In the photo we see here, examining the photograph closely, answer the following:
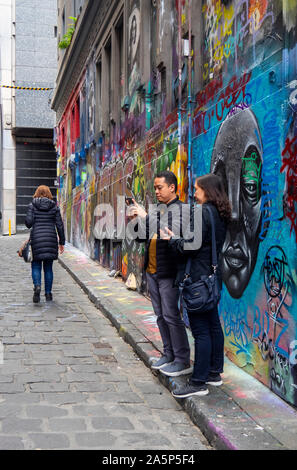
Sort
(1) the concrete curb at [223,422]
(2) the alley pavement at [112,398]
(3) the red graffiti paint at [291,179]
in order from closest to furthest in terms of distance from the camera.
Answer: (1) the concrete curb at [223,422]
(2) the alley pavement at [112,398]
(3) the red graffiti paint at [291,179]

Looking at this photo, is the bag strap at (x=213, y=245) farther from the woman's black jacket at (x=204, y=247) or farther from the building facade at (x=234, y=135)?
the building facade at (x=234, y=135)

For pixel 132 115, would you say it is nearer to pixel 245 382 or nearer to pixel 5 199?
pixel 245 382

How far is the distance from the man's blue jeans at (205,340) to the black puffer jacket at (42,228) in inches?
189

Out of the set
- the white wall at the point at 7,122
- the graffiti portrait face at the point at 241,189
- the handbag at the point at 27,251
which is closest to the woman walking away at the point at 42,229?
the handbag at the point at 27,251

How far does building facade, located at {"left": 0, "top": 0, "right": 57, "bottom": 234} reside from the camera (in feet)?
100

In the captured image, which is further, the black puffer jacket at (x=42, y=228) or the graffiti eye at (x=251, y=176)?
the black puffer jacket at (x=42, y=228)

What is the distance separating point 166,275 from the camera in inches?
183

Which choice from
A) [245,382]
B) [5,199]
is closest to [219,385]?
[245,382]

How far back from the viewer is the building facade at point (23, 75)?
3056 centimetres

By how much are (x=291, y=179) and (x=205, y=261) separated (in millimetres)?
861

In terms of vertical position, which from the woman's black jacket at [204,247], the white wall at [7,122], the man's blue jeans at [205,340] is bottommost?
the man's blue jeans at [205,340]

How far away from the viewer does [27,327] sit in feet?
22.6

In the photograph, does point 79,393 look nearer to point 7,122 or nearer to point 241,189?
point 241,189

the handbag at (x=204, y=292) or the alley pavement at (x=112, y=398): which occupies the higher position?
the handbag at (x=204, y=292)
